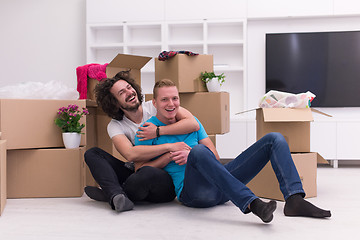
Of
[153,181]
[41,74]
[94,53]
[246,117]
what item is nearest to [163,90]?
[153,181]

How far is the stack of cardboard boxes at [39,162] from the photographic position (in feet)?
7.96

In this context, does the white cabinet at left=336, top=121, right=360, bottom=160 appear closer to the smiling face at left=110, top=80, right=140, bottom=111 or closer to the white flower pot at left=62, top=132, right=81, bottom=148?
the smiling face at left=110, top=80, right=140, bottom=111

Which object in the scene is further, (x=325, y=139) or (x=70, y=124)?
(x=325, y=139)

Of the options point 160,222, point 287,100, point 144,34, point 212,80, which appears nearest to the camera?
point 160,222

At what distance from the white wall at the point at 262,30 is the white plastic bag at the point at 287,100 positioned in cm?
192

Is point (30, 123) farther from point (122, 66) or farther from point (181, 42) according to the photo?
point (181, 42)

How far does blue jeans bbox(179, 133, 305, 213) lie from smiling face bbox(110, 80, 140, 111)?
1.89 ft

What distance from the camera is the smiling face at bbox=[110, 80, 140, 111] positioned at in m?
2.25

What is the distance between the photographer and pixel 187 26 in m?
4.41

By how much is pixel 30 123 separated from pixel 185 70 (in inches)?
A: 41.4

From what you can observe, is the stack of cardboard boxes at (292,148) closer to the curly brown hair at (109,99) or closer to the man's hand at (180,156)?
the man's hand at (180,156)

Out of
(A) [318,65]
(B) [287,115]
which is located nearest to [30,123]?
(B) [287,115]

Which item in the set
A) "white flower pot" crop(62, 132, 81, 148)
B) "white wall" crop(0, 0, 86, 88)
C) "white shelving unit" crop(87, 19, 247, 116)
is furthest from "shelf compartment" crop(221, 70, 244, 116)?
"white flower pot" crop(62, 132, 81, 148)

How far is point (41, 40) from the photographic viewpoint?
458 centimetres
